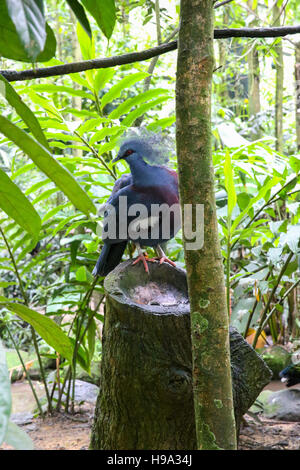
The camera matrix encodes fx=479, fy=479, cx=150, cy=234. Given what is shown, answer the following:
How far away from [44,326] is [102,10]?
0.46m

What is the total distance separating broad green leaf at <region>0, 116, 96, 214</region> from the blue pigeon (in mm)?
1022

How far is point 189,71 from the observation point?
691 millimetres

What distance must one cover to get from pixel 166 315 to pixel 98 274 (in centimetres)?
70

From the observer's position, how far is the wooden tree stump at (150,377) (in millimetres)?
1093

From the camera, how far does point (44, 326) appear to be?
0.72 meters

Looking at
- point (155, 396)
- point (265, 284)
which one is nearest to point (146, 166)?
point (265, 284)

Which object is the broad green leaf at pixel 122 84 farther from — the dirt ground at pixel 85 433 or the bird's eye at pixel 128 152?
the dirt ground at pixel 85 433

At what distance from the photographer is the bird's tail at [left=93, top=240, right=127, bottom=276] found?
1.69 metres

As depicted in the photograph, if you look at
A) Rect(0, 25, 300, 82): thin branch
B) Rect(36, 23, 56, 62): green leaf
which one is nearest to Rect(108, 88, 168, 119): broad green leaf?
Rect(0, 25, 300, 82): thin branch

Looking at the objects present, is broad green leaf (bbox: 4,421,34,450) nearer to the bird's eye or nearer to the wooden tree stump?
the wooden tree stump

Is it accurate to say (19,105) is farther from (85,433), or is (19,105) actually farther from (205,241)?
(85,433)

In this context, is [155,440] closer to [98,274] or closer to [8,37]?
[98,274]
